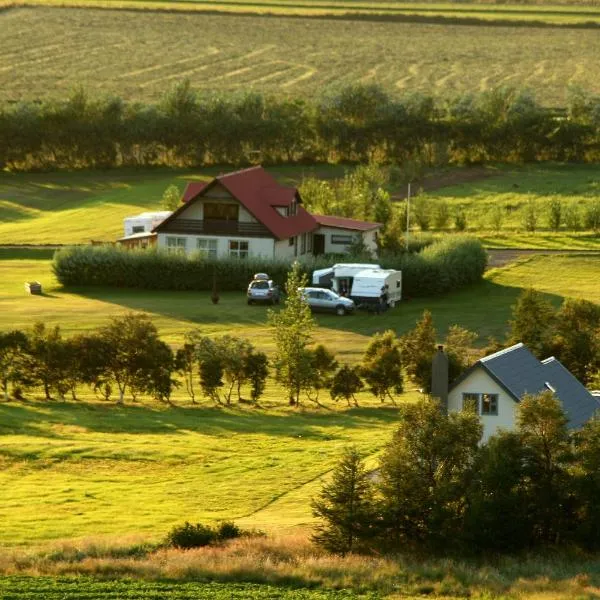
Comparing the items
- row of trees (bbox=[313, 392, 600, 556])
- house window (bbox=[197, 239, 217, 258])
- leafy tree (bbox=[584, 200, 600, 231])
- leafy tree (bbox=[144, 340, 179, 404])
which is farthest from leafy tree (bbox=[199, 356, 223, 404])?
leafy tree (bbox=[584, 200, 600, 231])

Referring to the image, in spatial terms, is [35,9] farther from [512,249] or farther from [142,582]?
[142,582]

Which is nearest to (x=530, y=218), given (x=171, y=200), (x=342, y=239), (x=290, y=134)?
(x=342, y=239)

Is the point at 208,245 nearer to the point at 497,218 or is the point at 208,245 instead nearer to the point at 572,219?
the point at 497,218

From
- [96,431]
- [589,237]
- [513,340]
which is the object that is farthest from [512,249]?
[96,431]

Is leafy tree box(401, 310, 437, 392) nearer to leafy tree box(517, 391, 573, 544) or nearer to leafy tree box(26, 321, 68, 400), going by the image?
leafy tree box(26, 321, 68, 400)

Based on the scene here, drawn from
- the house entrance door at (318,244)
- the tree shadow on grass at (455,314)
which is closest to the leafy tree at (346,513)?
the tree shadow on grass at (455,314)

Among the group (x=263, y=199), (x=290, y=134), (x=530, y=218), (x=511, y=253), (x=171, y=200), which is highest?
(x=290, y=134)
